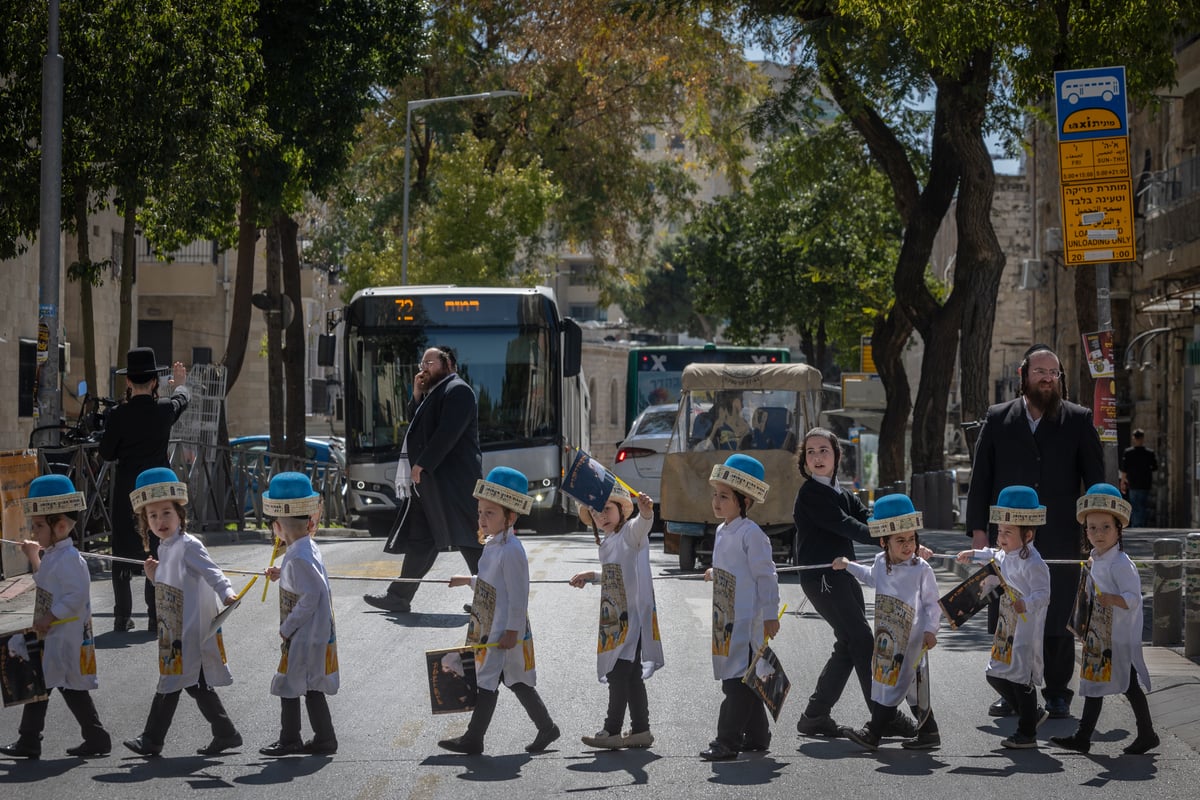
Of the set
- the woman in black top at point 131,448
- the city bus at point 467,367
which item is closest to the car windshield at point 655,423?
the city bus at point 467,367

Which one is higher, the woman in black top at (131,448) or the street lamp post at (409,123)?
the street lamp post at (409,123)

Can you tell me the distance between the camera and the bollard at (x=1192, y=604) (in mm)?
10156

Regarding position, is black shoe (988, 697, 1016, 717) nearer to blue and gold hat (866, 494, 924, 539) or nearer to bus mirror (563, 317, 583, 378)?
blue and gold hat (866, 494, 924, 539)

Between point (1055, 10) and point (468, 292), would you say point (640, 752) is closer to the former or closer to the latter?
point (1055, 10)

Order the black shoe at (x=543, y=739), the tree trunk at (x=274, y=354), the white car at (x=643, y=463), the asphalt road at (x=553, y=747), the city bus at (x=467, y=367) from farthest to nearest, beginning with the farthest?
the tree trunk at (x=274, y=354), the white car at (x=643, y=463), the city bus at (x=467, y=367), the black shoe at (x=543, y=739), the asphalt road at (x=553, y=747)

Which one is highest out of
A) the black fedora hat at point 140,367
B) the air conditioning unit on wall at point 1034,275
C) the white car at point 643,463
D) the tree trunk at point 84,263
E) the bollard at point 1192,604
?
the air conditioning unit on wall at point 1034,275

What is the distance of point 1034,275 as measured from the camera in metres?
38.2

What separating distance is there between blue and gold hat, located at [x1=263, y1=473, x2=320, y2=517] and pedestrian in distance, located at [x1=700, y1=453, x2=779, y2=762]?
1.83 metres

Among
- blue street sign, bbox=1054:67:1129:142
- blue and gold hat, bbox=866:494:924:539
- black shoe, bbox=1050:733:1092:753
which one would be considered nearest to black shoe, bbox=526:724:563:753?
blue and gold hat, bbox=866:494:924:539

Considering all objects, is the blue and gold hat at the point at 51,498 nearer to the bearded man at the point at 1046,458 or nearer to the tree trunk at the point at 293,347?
the bearded man at the point at 1046,458

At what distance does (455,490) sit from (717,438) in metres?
6.01

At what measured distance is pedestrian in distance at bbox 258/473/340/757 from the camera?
7461mm

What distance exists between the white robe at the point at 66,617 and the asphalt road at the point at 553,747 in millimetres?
375

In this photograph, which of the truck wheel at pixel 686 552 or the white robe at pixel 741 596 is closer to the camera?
the white robe at pixel 741 596
